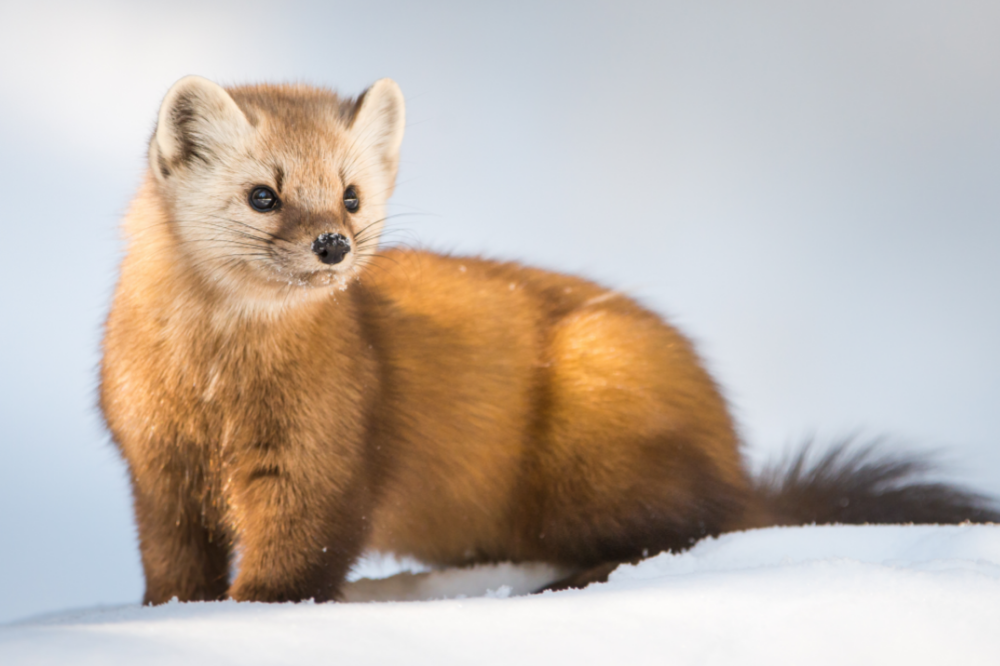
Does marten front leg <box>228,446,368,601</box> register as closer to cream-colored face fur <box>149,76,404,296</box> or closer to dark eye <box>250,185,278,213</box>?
cream-colored face fur <box>149,76,404,296</box>

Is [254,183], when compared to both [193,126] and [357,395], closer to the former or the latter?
[193,126]

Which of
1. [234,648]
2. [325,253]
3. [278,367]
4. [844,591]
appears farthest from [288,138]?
[844,591]

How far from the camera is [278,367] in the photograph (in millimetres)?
2078

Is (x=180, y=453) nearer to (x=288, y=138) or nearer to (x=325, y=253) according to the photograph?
(x=325, y=253)

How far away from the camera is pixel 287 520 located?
2.06 metres

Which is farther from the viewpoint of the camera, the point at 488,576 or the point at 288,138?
the point at 488,576

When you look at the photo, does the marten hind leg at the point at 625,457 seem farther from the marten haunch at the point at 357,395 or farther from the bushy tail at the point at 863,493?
the bushy tail at the point at 863,493

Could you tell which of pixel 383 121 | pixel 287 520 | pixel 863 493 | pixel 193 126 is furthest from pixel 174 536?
pixel 863 493

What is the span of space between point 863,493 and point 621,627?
143 centimetres

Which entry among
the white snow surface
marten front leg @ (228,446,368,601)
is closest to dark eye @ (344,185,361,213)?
marten front leg @ (228,446,368,601)

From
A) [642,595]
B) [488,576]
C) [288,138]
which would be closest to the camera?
[642,595]

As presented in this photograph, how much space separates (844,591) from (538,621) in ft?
1.94

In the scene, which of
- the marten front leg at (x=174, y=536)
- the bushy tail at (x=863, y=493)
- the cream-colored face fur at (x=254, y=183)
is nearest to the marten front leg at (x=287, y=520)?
the marten front leg at (x=174, y=536)

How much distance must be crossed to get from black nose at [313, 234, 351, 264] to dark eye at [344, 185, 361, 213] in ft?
0.78
